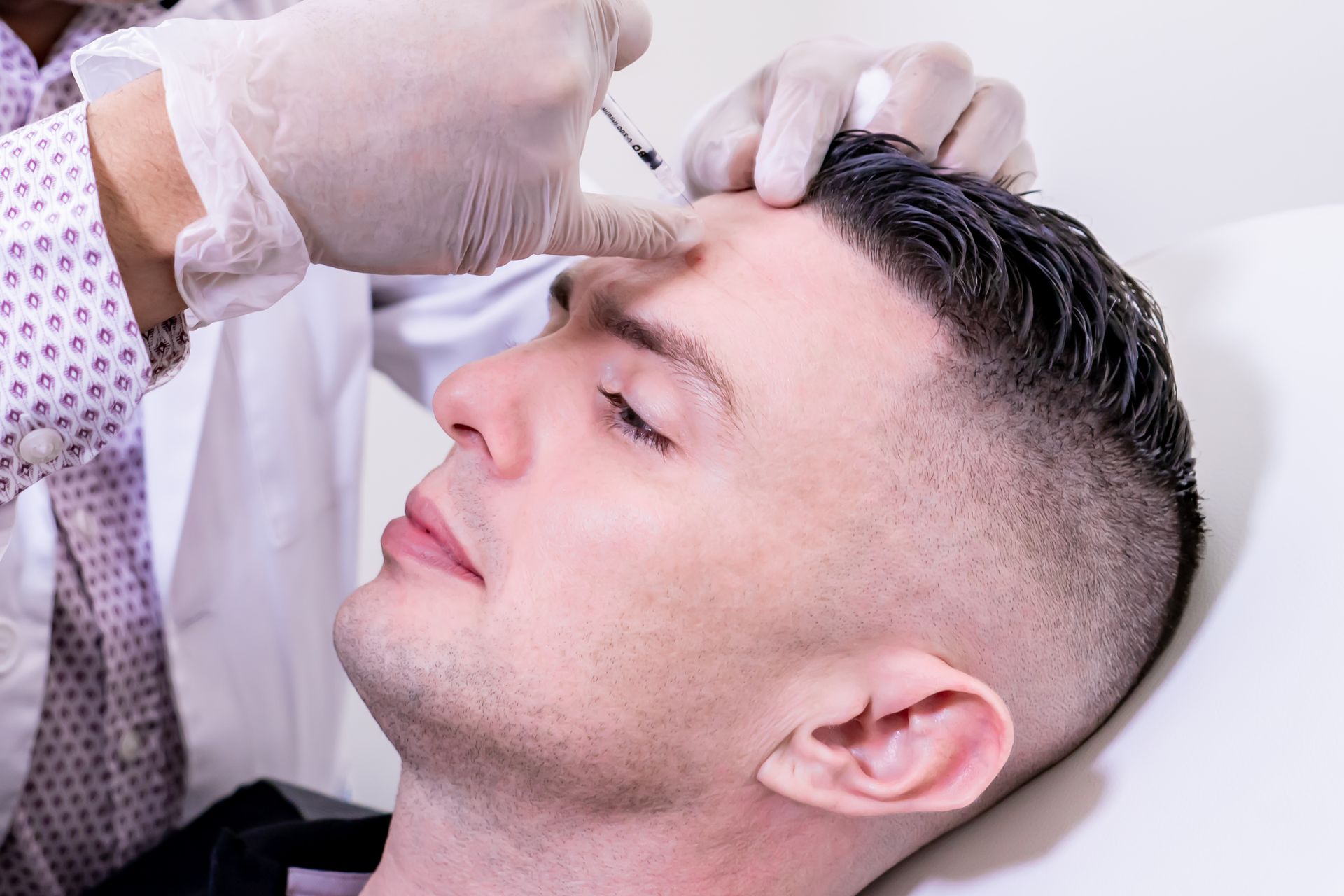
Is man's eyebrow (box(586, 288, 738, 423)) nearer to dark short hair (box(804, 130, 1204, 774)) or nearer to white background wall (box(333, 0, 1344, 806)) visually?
dark short hair (box(804, 130, 1204, 774))

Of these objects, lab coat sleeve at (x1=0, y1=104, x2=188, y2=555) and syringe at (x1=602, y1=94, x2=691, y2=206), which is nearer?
lab coat sleeve at (x1=0, y1=104, x2=188, y2=555)

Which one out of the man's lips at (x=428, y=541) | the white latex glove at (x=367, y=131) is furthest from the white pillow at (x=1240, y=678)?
the white latex glove at (x=367, y=131)

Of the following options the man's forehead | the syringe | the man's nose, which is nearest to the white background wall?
the man's forehead

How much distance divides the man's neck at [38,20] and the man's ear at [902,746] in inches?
42.8

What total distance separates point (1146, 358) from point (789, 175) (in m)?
0.36

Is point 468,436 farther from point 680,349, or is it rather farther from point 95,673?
point 95,673

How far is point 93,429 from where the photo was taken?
80 cm

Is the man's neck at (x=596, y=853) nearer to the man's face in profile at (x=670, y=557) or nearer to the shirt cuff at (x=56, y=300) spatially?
the man's face in profile at (x=670, y=557)

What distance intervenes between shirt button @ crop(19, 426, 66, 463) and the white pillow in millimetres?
826

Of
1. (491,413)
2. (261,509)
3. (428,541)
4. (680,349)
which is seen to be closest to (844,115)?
(680,349)

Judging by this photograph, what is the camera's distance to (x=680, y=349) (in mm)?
899

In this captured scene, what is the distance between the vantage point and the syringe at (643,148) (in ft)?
3.24

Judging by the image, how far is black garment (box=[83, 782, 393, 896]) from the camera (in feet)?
3.44

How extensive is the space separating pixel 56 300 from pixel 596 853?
616 mm
